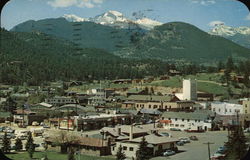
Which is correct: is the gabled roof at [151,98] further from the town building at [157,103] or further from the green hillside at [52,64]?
the green hillside at [52,64]

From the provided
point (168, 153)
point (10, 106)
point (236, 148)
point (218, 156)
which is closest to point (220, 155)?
Result: point (218, 156)

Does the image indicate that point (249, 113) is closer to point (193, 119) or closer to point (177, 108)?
point (193, 119)

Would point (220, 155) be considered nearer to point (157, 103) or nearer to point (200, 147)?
point (200, 147)

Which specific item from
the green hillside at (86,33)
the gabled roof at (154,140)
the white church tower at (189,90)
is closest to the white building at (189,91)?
the white church tower at (189,90)

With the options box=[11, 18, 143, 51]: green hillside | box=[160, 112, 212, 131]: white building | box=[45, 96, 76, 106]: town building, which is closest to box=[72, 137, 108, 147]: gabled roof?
box=[160, 112, 212, 131]: white building

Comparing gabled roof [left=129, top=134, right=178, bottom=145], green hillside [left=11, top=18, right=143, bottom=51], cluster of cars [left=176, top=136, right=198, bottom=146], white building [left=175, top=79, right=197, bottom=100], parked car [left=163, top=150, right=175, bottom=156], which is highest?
green hillside [left=11, top=18, right=143, bottom=51]

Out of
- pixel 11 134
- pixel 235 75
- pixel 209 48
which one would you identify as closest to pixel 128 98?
pixel 235 75

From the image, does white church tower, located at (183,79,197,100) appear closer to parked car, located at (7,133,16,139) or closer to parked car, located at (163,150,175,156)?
parked car, located at (7,133,16,139)
